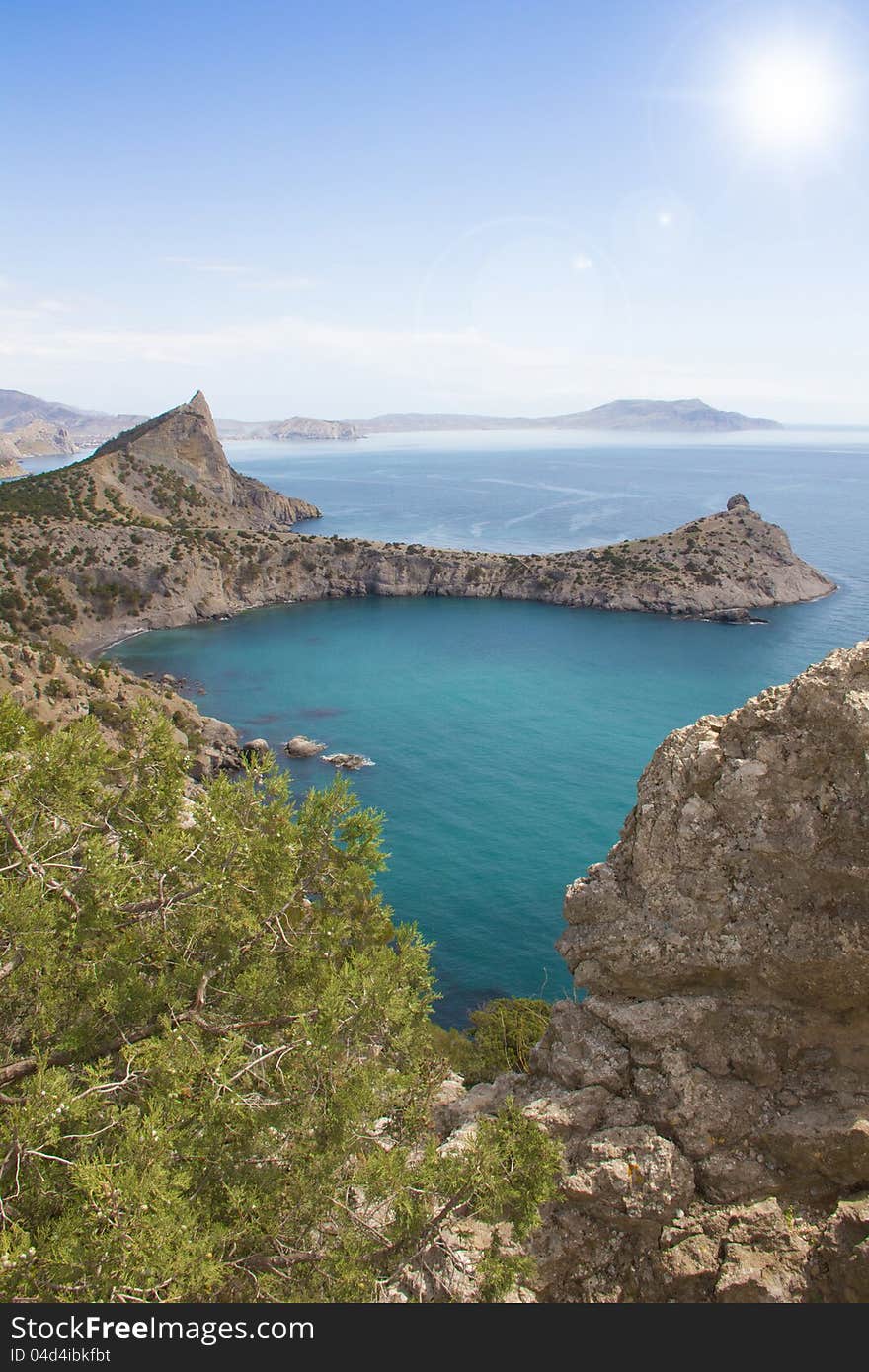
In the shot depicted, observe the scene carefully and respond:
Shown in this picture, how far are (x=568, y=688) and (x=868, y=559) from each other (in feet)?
286

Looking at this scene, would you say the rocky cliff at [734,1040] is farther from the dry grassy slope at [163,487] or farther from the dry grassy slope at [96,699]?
the dry grassy slope at [163,487]

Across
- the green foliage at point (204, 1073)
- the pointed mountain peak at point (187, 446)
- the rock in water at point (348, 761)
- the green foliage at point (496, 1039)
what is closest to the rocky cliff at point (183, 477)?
the pointed mountain peak at point (187, 446)

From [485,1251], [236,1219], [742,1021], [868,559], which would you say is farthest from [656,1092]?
[868,559]

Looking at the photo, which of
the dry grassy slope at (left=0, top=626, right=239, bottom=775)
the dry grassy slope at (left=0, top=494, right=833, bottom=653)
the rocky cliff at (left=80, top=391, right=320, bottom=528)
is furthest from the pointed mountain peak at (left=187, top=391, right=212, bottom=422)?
the dry grassy slope at (left=0, top=626, right=239, bottom=775)

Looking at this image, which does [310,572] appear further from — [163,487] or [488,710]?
[488,710]

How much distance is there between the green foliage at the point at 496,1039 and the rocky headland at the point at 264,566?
73.4 m

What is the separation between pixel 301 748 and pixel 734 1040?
47424 mm

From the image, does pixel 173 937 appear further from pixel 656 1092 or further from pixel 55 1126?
pixel 656 1092

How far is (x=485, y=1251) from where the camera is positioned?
12.0 metres

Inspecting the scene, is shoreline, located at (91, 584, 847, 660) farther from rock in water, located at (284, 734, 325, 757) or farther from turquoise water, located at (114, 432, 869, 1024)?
rock in water, located at (284, 734, 325, 757)

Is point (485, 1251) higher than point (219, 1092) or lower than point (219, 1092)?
lower

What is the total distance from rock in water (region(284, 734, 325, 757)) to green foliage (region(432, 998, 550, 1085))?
30863mm

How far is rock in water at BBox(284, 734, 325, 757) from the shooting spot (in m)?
58.3

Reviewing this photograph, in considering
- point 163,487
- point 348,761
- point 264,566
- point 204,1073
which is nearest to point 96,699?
point 348,761
